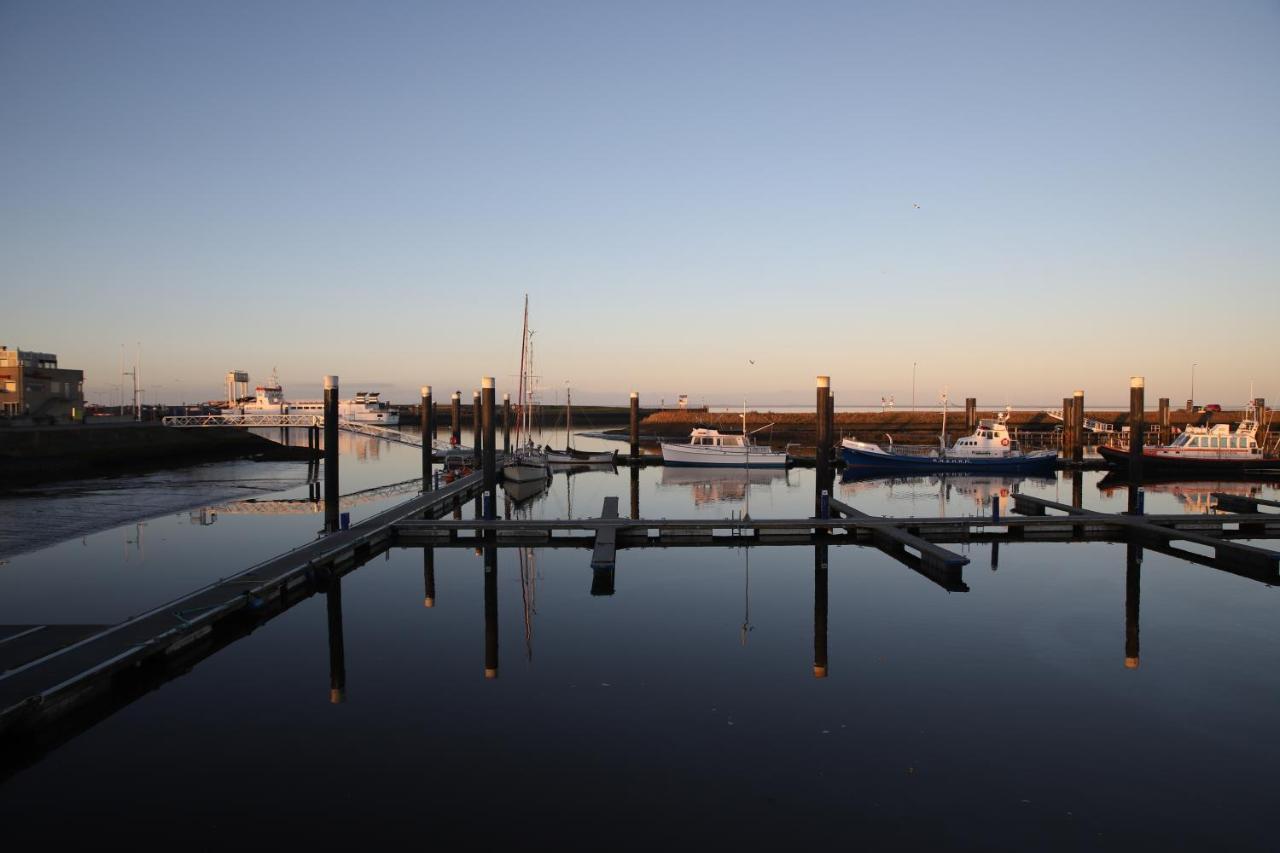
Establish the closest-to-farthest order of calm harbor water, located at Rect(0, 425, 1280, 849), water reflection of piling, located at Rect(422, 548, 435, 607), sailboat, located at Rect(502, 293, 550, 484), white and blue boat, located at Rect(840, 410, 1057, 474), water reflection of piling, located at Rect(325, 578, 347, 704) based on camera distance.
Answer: calm harbor water, located at Rect(0, 425, 1280, 849), water reflection of piling, located at Rect(325, 578, 347, 704), water reflection of piling, located at Rect(422, 548, 435, 607), sailboat, located at Rect(502, 293, 550, 484), white and blue boat, located at Rect(840, 410, 1057, 474)

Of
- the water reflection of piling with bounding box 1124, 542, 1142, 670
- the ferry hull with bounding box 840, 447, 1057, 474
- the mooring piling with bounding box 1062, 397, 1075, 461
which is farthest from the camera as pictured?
→ the mooring piling with bounding box 1062, 397, 1075, 461

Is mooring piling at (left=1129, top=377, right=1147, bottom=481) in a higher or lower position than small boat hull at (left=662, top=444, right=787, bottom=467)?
higher

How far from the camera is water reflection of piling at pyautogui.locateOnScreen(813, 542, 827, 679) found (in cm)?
1414

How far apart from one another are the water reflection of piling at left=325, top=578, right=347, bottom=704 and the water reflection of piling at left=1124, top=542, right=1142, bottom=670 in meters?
13.3

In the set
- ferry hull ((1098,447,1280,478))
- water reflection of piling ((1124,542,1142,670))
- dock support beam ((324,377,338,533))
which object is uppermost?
dock support beam ((324,377,338,533))

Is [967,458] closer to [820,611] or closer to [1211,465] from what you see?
[1211,465]

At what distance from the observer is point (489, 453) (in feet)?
99.4

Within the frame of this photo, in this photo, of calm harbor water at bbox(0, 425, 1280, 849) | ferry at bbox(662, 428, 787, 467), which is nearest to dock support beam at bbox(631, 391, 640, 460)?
ferry at bbox(662, 428, 787, 467)

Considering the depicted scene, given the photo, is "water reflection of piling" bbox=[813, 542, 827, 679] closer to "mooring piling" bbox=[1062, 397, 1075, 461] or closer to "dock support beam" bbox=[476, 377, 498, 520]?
"dock support beam" bbox=[476, 377, 498, 520]

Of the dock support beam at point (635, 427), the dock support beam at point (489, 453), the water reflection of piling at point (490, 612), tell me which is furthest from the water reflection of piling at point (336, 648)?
the dock support beam at point (635, 427)

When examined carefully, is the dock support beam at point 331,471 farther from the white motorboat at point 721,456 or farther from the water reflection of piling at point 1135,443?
the white motorboat at point 721,456

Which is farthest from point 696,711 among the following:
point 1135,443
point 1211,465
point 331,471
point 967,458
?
point 1211,465

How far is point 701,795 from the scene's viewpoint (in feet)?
30.6

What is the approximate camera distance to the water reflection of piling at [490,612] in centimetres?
1409
